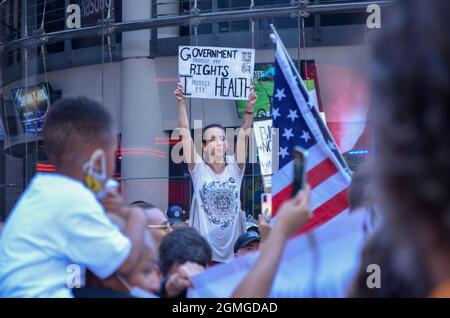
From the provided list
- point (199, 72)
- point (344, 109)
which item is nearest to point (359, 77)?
point (199, 72)

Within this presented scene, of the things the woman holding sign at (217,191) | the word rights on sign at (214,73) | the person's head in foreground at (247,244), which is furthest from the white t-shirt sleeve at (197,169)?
the word rights on sign at (214,73)

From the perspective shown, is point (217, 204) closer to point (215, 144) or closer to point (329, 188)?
point (215, 144)

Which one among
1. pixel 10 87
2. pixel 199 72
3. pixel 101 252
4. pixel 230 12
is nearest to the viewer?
pixel 101 252

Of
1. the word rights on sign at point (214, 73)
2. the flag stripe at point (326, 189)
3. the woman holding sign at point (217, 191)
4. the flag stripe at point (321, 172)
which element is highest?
the word rights on sign at point (214, 73)

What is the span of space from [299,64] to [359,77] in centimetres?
1010

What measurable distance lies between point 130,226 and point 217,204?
152 inches

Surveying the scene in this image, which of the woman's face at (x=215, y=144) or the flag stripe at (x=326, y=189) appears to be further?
the woman's face at (x=215, y=144)

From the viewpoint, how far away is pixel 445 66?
117cm

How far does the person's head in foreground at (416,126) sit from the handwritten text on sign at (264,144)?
7361 millimetres

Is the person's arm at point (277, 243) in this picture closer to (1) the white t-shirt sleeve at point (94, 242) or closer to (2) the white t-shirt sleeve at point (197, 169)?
(1) the white t-shirt sleeve at point (94, 242)

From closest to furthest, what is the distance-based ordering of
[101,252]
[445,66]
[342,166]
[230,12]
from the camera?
[445,66]
[101,252]
[342,166]
[230,12]

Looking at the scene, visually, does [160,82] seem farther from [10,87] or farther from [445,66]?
[445,66]

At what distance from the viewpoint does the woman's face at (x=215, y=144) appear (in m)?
6.26

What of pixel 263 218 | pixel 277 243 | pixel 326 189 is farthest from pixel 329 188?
pixel 277 243
